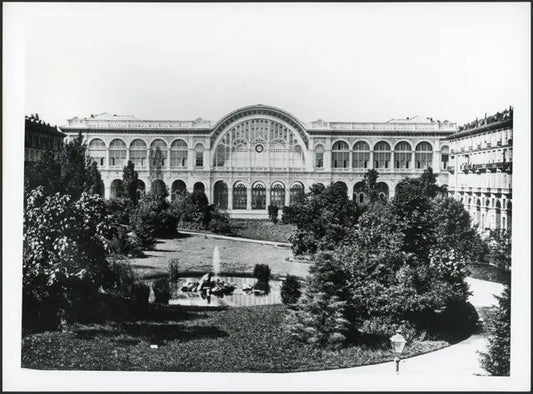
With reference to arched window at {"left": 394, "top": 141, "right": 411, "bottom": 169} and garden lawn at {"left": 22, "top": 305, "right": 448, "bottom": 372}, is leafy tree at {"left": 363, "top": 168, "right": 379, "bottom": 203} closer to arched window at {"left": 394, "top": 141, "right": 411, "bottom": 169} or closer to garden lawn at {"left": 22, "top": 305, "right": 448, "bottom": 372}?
arched window at {"left": 394, "top": 141, "right": 411, "bottom": 169}

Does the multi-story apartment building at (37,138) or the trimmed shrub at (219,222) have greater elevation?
the multi-story apartment building at (37,138)

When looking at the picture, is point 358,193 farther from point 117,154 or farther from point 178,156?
point 117,154

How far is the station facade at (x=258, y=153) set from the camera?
33.8 feet

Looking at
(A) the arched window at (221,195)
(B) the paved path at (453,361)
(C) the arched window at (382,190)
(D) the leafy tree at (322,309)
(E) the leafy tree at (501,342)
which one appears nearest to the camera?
(E) the leafy tree at (501,342)

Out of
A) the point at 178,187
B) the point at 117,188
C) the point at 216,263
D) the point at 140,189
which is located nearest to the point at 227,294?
the point at 216,263

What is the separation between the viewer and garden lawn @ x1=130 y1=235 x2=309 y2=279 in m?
10.3

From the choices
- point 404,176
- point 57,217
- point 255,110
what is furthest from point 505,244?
point 57,217

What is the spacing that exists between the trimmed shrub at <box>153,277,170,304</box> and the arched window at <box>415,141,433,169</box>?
4.66 m

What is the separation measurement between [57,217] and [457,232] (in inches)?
253

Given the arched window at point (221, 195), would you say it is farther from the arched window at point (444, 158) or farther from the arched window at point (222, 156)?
the arched window at point (444, 158)

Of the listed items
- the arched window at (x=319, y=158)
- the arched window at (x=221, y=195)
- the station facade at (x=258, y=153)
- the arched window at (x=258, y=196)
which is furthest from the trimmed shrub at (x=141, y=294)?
the arched window at (x=319, y=158)

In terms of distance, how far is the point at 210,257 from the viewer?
10391 mm

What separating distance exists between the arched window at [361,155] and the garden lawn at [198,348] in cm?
283

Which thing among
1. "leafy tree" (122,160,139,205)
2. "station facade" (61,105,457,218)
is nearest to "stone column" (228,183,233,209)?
"station facade" (61,105,457,218)
